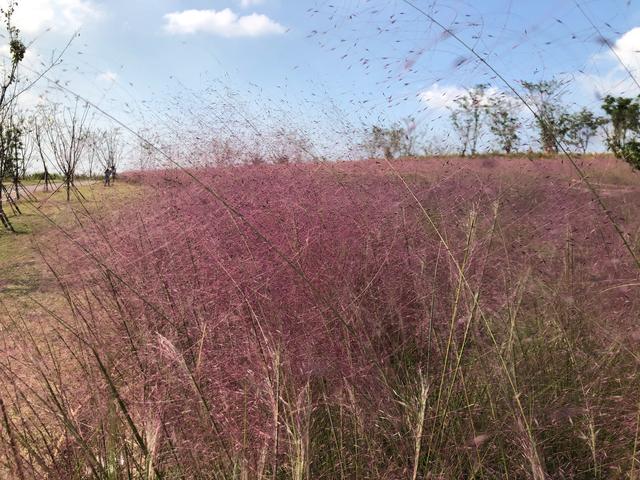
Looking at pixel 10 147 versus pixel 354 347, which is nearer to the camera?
pixel 354 347

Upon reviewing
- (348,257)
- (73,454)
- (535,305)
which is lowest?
(73,454)

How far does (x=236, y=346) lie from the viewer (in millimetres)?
1855

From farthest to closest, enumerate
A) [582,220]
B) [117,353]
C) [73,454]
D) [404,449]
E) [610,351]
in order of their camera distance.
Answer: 1. [582,220]
2. [117,353]
3. [610,351]
4. [73,454]
5. [404,449]

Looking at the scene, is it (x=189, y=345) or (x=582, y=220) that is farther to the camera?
(x=582, y=220)

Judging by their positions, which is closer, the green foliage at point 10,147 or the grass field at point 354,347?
the grass field at point 354,347

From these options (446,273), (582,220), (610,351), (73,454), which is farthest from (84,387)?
(582,220)

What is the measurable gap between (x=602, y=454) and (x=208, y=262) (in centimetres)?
161

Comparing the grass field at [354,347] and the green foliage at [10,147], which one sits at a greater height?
the green foliage at [10,147]

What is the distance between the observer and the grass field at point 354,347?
1.39m

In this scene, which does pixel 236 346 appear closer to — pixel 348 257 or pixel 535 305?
pixel 348 257

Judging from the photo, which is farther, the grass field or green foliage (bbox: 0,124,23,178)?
green foliage (bbox: 0,124,23,178)

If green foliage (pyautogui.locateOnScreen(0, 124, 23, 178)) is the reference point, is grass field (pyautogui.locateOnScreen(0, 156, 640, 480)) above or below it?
below

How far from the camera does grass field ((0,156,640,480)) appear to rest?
139 cm

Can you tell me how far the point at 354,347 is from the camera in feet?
6.10
